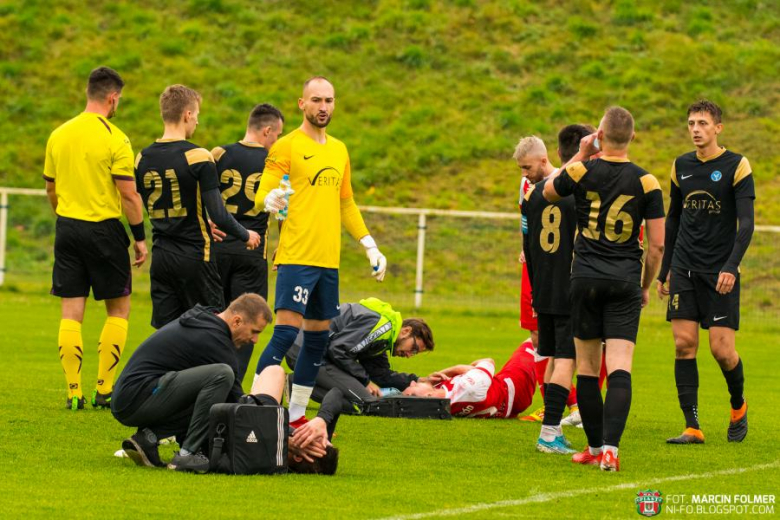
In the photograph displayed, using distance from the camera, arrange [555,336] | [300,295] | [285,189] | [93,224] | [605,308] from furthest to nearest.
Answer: [93,224], [555,336], [300,295], [285,189], [605,308]

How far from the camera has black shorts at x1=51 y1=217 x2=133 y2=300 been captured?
10.2 meters

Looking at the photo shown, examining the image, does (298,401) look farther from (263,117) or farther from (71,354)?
(263,117)

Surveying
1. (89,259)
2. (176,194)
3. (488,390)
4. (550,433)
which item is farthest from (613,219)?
(89,259)

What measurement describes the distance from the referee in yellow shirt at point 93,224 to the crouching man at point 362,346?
5.38 ft

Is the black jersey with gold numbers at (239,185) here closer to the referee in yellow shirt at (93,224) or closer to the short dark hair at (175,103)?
the referee in yellow shirt at (93,224)

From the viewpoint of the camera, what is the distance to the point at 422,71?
111 ft

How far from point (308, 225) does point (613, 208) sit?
213cm

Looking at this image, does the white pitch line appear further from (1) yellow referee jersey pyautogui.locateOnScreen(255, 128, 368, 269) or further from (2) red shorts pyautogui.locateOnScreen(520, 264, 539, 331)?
(2) red shorts pyautogui.locateOnScreen(520, 264, 539, 331)

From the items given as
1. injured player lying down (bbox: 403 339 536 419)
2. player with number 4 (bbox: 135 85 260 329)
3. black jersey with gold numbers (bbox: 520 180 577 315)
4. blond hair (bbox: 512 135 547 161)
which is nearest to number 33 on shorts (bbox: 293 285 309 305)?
player with number 4 (bbox: 135 85 260 329)

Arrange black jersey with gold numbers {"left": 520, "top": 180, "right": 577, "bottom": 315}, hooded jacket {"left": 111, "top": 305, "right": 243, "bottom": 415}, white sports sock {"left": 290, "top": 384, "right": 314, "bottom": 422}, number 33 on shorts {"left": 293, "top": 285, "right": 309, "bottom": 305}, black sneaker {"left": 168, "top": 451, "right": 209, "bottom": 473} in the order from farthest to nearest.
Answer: black jersey with gold numbers {"left": 520, "top": 180, "right": 577, "bottom": 315} < white sports sock {"left": 290, "top": 384, "right": 314, "bottom": 422} < number 33 on shorts {"left": 293, "top": 285, "right": 309, "bottom": 305} < hooded jacket {"left": 111, "top": 305, "right": 243, "bottom": 415} < black sneaker {"left": 168, "top": 451, "right": 209, "bottom": 473}

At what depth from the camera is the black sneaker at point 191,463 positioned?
24.9ft

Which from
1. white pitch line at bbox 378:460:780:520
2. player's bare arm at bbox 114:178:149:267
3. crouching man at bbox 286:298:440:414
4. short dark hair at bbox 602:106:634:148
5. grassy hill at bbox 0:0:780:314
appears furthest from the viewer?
grassy hill at bbox 0:0:780:314

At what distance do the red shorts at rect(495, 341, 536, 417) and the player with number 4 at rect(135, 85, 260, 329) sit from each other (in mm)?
2711

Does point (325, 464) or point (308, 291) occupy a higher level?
point (308, 291)
